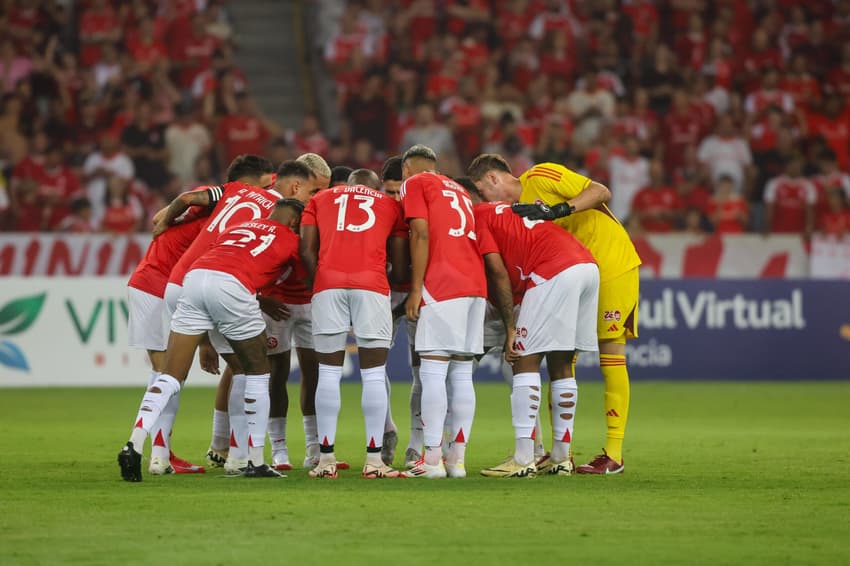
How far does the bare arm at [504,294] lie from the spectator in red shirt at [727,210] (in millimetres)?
11004

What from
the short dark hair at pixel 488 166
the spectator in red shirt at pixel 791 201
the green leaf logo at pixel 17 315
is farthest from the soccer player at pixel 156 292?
the spectator in red shirt at pixel 791 201

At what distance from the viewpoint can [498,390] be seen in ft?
60.3

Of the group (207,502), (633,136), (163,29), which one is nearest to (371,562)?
(207,502)

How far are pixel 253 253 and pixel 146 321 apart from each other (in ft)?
4.30

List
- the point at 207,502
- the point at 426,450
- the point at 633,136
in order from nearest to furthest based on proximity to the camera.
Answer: the point at 207,502 → the point at 426,450 → the point at 633,136

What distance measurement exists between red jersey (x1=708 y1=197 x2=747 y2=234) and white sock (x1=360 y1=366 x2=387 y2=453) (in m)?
11.7

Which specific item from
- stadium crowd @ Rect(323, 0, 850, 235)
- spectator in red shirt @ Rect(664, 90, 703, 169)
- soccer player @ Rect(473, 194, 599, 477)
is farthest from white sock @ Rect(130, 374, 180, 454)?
spectator in red shirt @ Rect(664, 90, 703, 169)

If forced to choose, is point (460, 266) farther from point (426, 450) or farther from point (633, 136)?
point (633, 136)

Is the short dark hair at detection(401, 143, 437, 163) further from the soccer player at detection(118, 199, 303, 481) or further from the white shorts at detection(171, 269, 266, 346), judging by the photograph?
the white shorts at detection(171, 269, 266, 346)

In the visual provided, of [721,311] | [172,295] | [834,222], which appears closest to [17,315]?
[172,295]

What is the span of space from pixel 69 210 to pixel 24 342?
7.66ft

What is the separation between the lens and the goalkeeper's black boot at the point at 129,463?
866 cm

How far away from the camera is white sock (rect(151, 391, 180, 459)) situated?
959cm

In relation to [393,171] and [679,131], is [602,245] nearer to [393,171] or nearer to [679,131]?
[393,171]
